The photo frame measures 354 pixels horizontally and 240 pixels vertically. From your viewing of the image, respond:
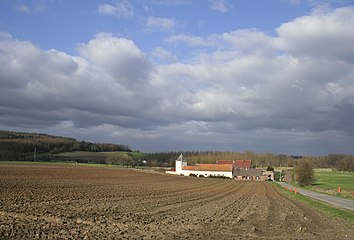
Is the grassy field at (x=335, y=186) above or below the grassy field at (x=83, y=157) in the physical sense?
below

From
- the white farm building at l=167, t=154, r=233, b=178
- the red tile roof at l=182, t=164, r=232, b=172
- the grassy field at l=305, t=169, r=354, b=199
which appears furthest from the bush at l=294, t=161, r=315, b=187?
the red tile roof at l=182, t=164, r=232, b=172

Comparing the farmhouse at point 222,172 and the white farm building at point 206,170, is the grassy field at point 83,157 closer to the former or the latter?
the farmhouse at point 222,172

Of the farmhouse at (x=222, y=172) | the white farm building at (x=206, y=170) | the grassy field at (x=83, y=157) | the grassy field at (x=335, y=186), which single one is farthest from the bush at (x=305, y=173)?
the grassy field at (x=83, y=157)

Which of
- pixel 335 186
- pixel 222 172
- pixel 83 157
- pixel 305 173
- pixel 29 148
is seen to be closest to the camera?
pixel 335 186

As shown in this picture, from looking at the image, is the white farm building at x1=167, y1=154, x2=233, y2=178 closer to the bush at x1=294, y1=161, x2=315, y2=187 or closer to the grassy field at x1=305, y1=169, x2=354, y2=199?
the grassy field at x1=305, y1=169, x2=354, y2=199

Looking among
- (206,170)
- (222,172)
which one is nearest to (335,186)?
(222,172)

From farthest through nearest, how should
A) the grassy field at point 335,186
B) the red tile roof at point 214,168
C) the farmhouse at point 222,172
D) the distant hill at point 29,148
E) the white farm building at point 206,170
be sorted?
1. the distant hill at point 29,148
2. the red tile roof at point 214,168
3. the farmhouse at point 222,172
4. the white farm building at point 206,170
5. the grassy field at point 335,186

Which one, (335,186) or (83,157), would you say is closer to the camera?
(335,186)

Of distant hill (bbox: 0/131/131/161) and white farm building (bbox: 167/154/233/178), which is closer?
white farm building (bbox: 167/154/233/178)

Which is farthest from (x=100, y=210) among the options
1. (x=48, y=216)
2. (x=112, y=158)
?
(x=112, y=158)

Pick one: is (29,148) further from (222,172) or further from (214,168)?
(222,172)

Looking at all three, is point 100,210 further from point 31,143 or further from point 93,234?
point 31,143

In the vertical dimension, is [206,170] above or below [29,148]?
below

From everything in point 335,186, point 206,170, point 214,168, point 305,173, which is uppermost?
point 305,173
